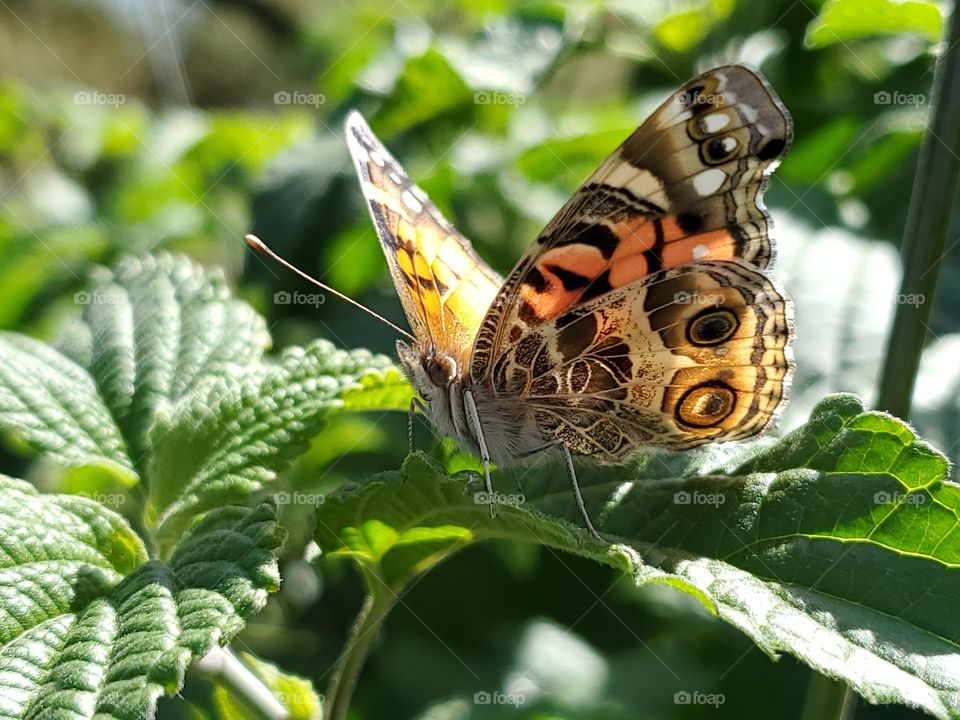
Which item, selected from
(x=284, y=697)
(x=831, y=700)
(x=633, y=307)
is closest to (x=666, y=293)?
(x=633, y=307)

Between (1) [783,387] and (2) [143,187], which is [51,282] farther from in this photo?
(1) [783,387]

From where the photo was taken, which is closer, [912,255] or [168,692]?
[168,692]

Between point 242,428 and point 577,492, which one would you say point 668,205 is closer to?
point 577,492

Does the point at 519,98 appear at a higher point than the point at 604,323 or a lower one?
higher

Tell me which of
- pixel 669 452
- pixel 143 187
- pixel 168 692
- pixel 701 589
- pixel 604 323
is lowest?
pixel 168 692

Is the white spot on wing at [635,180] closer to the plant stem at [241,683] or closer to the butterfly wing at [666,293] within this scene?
the butterfly wing at [666,293]

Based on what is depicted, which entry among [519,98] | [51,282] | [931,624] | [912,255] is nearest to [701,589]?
[931,624]
